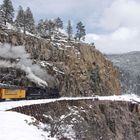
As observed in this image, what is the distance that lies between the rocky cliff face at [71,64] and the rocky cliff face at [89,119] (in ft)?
36.2

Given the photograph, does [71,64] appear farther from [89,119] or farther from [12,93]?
[12,93]

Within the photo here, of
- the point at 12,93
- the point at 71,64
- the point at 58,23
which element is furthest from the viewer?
the point at 58,23

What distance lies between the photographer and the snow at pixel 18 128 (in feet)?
84.6

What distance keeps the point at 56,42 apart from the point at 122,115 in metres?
30.8

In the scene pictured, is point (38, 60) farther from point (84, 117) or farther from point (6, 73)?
point (84, 117)

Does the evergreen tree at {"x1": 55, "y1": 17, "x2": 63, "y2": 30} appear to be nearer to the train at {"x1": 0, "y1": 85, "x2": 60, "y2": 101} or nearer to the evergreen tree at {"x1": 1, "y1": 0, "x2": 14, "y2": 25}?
the evergreen tree at {"x1": 1, "y1": 0, "x2": 14, "y2": 25}

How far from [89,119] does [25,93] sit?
7.74 metres

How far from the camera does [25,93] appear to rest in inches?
1745

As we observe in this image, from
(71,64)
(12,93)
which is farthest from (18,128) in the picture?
(71,64)

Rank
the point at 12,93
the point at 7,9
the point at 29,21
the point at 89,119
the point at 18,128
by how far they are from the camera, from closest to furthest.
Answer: the point at 18,128 → the point at 12,93 → the point at 89,119 → the point at 7,9 → the point at 29,21

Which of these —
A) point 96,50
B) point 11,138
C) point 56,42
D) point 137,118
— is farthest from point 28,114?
point 96,50

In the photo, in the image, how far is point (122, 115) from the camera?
177 feet

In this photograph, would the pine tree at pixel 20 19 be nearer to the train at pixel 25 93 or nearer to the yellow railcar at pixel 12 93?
the train at pixel 25 93

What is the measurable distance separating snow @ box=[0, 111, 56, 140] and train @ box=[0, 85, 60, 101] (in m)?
8.63
